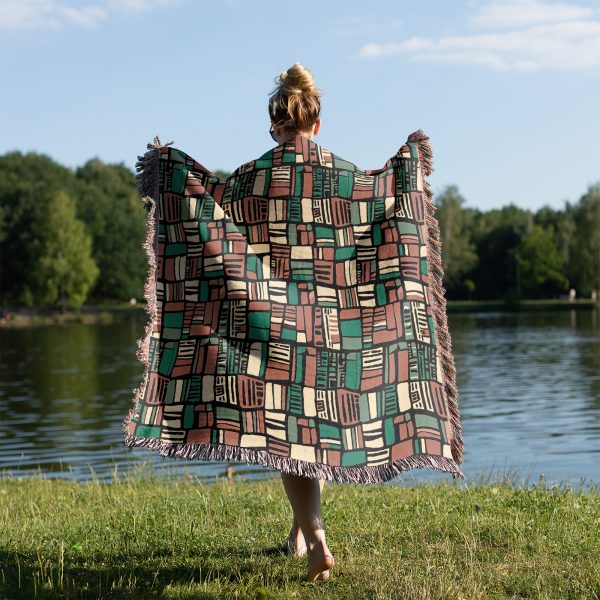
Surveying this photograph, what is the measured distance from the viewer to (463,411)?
68.4 feet

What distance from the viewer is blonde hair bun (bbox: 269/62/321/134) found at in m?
4.86

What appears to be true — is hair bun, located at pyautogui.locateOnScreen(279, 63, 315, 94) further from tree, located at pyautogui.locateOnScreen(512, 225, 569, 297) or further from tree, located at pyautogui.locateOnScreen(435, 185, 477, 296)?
tree, located at pyautogui.locateOnScreen(512, 225, 569, 297)

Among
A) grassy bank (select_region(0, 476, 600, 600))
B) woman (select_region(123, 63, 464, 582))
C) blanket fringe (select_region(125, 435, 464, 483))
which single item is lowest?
grassy bank (select_region(0, 476, 600, 600))

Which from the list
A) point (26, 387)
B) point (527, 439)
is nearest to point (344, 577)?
point (527, 439)

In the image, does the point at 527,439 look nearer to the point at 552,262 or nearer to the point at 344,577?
the point at 344,577

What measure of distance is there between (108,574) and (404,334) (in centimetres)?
184

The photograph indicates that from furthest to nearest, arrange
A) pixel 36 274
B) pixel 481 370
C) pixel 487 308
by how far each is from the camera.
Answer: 1. pixel 487 308
2. pixel 36 274
3. pixel 481 370

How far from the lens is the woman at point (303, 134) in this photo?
15.4 feet

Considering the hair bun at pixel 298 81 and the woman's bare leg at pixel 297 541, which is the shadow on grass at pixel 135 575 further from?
the hair bun at pixel 298 81

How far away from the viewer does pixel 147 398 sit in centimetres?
479

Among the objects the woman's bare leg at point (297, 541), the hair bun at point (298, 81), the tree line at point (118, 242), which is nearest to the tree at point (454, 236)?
the tree line at point (118, 242)

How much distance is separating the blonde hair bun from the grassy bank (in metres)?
2.13

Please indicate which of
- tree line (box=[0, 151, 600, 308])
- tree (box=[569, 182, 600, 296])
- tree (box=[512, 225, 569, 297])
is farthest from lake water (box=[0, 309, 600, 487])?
tree (box=[512, 225, 569, 297])

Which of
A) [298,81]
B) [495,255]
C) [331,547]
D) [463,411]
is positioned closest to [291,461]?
[331,547]
